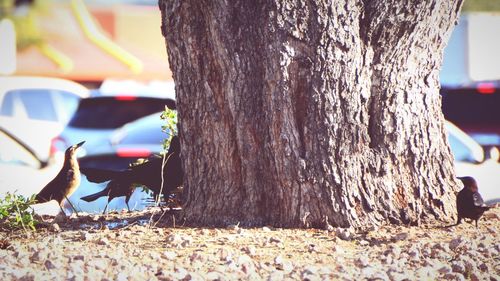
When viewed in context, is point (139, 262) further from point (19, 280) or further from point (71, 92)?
point (71, 92)

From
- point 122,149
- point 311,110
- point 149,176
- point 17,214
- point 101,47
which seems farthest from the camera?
point 101,47

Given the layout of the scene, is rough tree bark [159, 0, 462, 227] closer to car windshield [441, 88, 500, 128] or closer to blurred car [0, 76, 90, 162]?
car windshield [441, 88, 500, 128]

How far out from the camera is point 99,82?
43.7 ft

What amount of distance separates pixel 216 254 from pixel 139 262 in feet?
1.60

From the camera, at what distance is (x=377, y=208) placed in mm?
5797

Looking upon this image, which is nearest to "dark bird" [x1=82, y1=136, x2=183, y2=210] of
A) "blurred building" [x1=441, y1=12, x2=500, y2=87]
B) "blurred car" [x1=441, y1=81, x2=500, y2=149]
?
"blurred car" [x1=441, y1=81, x2=500, y2=149]

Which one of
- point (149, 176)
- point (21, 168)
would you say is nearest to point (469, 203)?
point (149, 176)

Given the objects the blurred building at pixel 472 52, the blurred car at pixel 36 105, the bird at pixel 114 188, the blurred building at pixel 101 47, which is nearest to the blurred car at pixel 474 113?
the blurred building at pixel 472 52

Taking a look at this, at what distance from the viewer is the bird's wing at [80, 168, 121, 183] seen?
264 inches

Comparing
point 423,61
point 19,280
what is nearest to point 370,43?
point 423,61

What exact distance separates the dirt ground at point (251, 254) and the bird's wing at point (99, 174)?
28.4 inches

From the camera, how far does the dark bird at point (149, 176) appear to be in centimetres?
659

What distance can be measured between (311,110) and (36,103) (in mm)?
8352

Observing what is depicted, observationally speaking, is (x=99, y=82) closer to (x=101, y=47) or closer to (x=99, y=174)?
(x=101, y=47)
